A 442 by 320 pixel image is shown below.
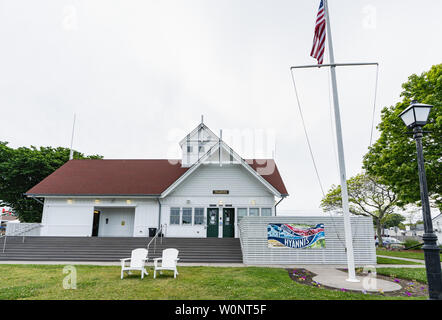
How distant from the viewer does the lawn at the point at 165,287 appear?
591cm

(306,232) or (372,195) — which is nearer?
(306,232)

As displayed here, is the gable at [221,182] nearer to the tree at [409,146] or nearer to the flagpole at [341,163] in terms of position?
the tree at [409,146]

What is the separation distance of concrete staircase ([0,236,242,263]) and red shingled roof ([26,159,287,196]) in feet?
11.9

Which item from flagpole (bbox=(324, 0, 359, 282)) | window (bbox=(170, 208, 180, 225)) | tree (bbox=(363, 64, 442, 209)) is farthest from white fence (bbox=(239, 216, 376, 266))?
window (bbox=(170, 208, 180, 225))

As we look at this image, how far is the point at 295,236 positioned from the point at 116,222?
1373cm

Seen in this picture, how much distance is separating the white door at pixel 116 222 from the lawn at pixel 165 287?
987 cm

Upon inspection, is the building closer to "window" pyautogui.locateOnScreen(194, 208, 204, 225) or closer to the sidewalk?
"window" pyautogui.locateOnScreen(194, 208, 204, 225)

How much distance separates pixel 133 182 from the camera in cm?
1930

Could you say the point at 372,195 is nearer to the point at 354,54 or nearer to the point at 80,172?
the point at 354,54

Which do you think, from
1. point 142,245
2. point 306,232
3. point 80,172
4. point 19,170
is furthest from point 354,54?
point 19,170

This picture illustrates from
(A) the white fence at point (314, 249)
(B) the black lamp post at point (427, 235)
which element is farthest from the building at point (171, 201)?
(B) the black lamp post at point (427, 235)

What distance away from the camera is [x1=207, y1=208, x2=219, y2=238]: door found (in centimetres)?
1708

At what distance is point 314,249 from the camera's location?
12.0 m

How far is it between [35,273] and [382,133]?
20.9 m
